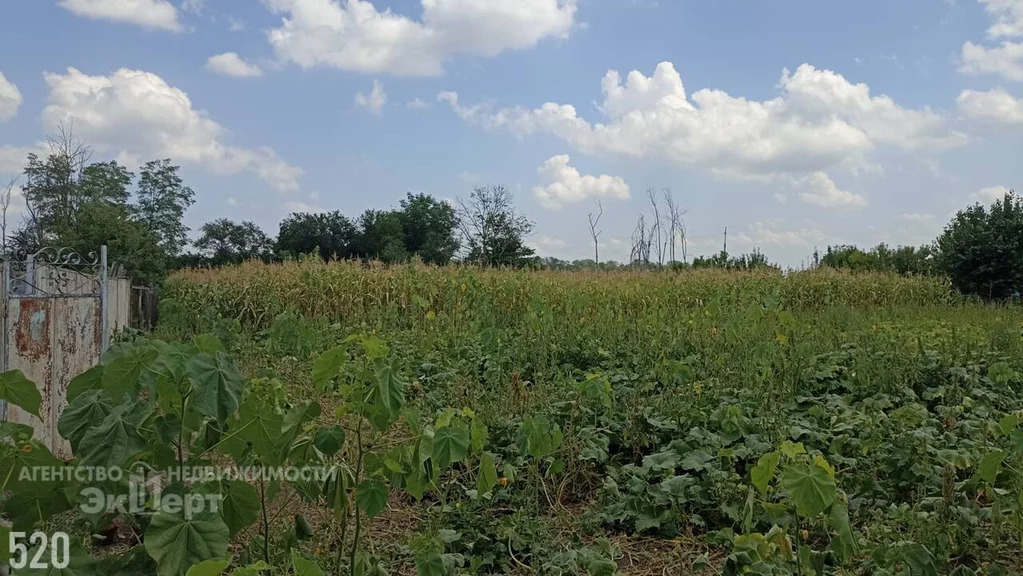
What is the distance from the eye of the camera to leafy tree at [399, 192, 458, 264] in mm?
39984

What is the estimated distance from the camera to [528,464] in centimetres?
306

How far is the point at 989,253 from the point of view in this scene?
56.2ft

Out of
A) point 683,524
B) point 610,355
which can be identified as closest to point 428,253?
point 610,355

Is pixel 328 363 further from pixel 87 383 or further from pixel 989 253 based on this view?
pixel 989 253

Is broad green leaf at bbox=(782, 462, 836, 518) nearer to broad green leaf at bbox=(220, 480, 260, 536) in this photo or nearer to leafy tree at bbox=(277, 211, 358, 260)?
broad green leaf at bbox=(220, 480, 260, 536)

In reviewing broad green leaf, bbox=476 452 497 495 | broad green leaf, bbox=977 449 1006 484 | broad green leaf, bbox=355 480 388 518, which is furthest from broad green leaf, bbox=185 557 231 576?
broad green leaf, bbox=977 449 1006 484

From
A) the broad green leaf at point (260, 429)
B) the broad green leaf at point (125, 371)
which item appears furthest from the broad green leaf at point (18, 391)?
the broad green leaf at point (260, 429)

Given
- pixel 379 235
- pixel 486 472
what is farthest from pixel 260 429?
pixel 379 235

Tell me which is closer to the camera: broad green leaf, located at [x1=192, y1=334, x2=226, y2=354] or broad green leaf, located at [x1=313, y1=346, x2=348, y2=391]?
broad green leaf, located at [x1=192, y1=334, x2=226, y2=354]

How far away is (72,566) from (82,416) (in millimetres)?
301

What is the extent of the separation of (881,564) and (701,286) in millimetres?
10924

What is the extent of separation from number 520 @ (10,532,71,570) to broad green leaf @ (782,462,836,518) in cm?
159

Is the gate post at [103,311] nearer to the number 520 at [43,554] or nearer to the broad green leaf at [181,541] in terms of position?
the number 520 at [43,554]

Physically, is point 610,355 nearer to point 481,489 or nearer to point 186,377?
point 481,489
